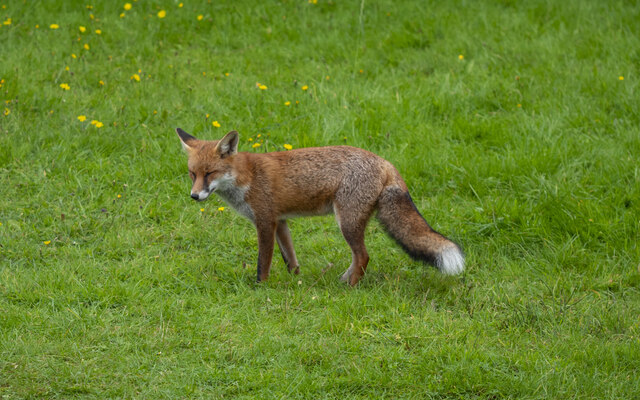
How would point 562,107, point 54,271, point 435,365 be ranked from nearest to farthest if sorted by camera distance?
1. point 435,365
2. point 54,271
3. point 562,107

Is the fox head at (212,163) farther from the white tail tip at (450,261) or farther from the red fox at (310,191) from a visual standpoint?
the white tail tip at (450,261)

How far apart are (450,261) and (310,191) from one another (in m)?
1.37

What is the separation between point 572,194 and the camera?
6.83m

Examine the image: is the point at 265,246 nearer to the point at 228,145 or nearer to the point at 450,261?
the point at 228,145

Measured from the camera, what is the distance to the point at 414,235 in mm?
5648

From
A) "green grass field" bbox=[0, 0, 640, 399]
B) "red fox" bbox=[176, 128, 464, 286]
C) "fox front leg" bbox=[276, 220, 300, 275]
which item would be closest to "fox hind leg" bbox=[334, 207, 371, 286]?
"red fox" bbox=[176, 128, 464, 286]

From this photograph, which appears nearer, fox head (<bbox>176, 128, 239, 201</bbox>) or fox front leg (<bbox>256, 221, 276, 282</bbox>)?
fox head (<bbox>176, 128, 239, 201</bbox>)

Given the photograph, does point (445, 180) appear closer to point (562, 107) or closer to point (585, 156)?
point (585, 156)

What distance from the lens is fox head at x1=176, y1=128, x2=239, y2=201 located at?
5.82 metres

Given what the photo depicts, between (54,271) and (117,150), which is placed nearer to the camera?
(54,271)

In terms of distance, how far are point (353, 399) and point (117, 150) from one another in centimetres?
478

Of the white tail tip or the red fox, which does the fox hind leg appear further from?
the white tail tip

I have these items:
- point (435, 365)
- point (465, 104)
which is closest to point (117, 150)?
point (465, 104)

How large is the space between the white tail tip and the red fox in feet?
0.49
